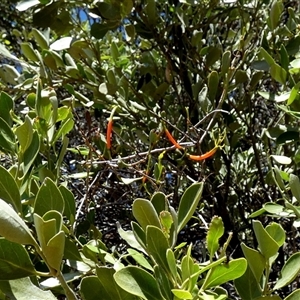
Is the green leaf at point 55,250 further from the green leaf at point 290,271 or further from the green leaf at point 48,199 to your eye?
the green leaf at point 290,271

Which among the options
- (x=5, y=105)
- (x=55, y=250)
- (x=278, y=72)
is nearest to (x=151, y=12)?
(x=278, y=72)

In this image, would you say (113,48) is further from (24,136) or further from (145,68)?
(24,136)

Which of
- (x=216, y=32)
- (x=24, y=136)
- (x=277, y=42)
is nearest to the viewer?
(x=24, y=136)

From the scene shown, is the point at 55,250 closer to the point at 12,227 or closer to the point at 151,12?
the point at 12,227

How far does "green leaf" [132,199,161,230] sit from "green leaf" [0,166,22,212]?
15cm

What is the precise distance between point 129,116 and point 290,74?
0.56 m

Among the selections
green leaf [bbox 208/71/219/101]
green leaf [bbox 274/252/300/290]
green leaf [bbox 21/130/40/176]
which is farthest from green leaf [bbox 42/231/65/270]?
green leaf [bbox 208/71/219/101]

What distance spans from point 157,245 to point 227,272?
0.35ft

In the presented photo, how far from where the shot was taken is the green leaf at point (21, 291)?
60cm

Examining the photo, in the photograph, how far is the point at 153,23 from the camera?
5.22ft

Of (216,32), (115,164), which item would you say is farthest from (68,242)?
(216,32)

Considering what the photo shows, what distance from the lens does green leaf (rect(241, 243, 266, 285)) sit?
64 centimetres

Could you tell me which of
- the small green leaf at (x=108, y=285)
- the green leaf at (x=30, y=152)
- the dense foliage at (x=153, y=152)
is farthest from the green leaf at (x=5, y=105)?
the small green leaf at (x=108, y=285)

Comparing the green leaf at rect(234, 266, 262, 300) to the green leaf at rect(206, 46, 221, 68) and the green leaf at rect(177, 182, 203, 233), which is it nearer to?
the green leaf at rect(177, 182, 203, 233)
